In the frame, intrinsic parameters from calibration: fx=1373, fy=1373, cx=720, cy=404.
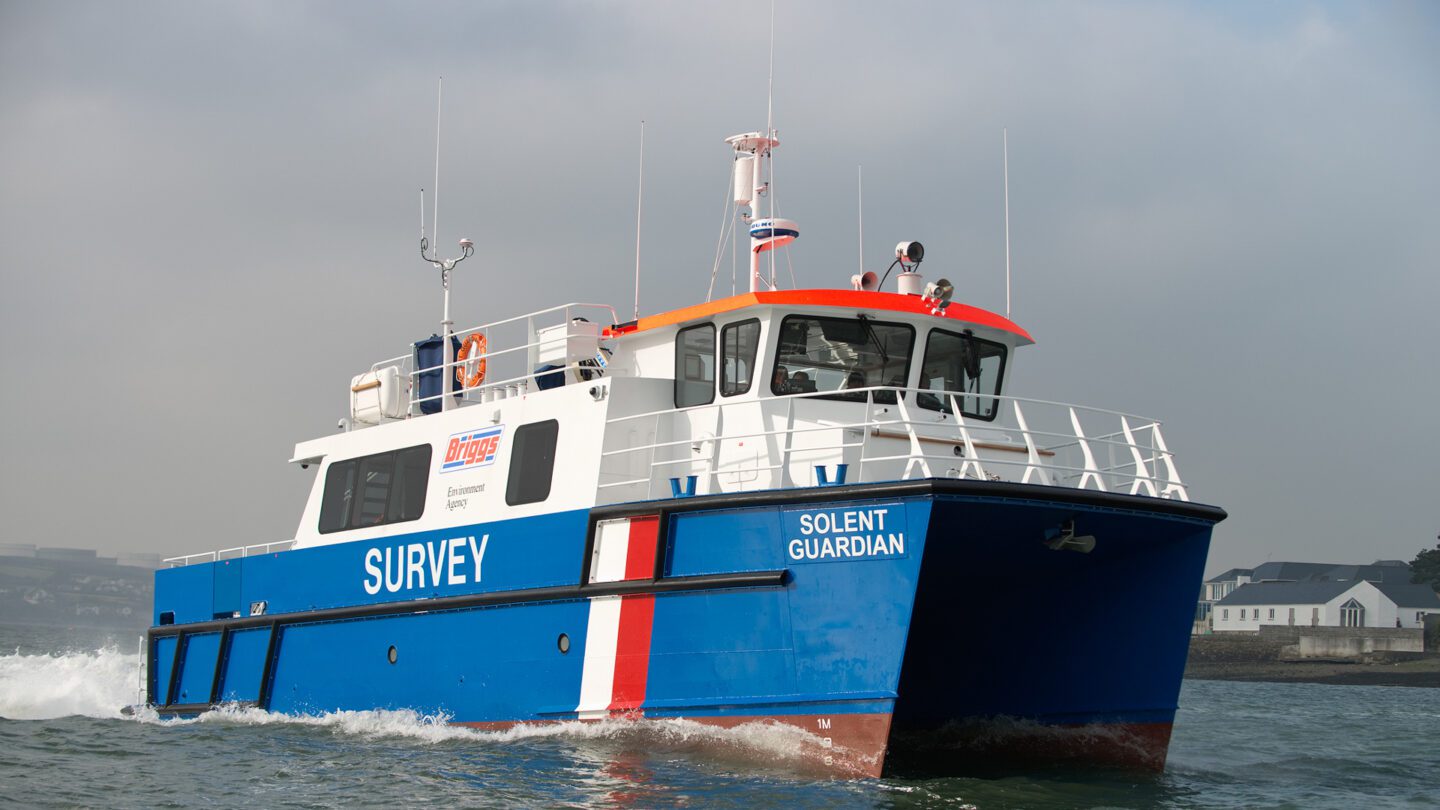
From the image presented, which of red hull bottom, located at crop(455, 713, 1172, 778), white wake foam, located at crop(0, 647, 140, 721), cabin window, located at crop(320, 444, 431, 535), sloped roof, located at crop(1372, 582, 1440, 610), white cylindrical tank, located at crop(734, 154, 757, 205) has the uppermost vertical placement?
white cylindrical tank, located at crop(734, 154, 757, 205)

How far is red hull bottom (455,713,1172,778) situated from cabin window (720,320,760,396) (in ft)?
8.10

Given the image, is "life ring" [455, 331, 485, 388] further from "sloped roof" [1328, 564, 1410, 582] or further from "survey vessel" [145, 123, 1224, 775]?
"sloped roof" [1328, 564, 1410, 582]

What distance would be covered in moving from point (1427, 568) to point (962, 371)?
62757mm

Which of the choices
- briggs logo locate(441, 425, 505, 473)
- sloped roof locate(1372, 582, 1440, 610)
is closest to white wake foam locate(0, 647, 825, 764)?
briggs logo locate(441, 425, 505, 473)

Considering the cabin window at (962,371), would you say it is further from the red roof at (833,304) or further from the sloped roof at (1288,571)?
the sloped roof at (1288,571)

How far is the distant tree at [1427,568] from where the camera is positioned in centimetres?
6350

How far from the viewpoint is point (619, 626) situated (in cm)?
948

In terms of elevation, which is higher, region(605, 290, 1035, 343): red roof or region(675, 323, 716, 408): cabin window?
region(605, 290, 1035, 343): red roof

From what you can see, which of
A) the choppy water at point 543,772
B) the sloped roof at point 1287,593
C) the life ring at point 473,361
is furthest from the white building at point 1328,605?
the life ring at point 473,361

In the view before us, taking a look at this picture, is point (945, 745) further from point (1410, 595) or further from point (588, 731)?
point (1410, 595)

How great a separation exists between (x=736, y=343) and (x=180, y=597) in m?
7.42

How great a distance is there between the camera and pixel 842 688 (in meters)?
8.42

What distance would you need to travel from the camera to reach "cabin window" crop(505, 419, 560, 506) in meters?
10.5

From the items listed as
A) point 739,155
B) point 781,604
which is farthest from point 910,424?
point 739,155
